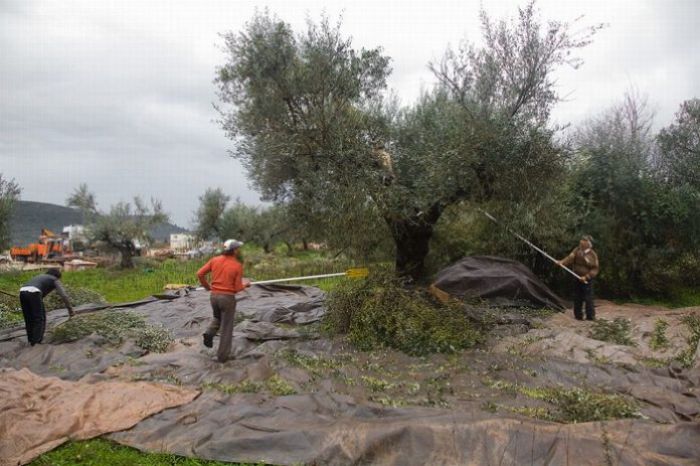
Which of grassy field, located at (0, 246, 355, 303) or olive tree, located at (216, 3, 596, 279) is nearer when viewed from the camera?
olive tree, located at (216, 3, 596, 279)

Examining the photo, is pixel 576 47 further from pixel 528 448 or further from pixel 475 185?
pixel 528 448

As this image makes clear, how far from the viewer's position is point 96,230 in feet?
84.5

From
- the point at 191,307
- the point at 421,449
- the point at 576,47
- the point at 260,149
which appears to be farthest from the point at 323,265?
the point at 421,449

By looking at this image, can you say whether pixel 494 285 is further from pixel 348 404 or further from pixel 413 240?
pixel 348 404

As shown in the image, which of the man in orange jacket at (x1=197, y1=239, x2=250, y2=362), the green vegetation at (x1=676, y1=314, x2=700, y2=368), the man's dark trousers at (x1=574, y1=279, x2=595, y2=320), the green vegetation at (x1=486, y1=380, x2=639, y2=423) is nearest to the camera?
the green vegetation at (x1=486, y1=380, x2=639, y2=423)

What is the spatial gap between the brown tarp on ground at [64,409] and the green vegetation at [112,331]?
179cm

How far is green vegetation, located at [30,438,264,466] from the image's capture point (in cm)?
468

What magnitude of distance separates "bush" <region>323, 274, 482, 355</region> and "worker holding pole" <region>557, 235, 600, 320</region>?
298 centimetres

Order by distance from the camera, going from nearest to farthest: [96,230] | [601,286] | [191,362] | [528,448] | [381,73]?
[528,448]
[191,362]
[381,73]
[601,286]
[96,230]

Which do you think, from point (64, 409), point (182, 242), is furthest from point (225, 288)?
point (182, 242)

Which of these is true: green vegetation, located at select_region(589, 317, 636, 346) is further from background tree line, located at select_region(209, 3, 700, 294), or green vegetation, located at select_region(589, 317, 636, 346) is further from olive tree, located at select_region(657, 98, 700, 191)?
olive tree, located at select_region(657, 98, 700, 191)

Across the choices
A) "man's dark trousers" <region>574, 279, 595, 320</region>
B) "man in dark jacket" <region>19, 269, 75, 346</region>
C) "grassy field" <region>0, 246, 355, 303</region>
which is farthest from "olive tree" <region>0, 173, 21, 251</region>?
"man's dark trousers" <region>574, 279, 595, 320</region>

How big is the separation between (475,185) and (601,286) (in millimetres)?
6665

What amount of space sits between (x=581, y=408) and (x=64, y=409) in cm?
539
